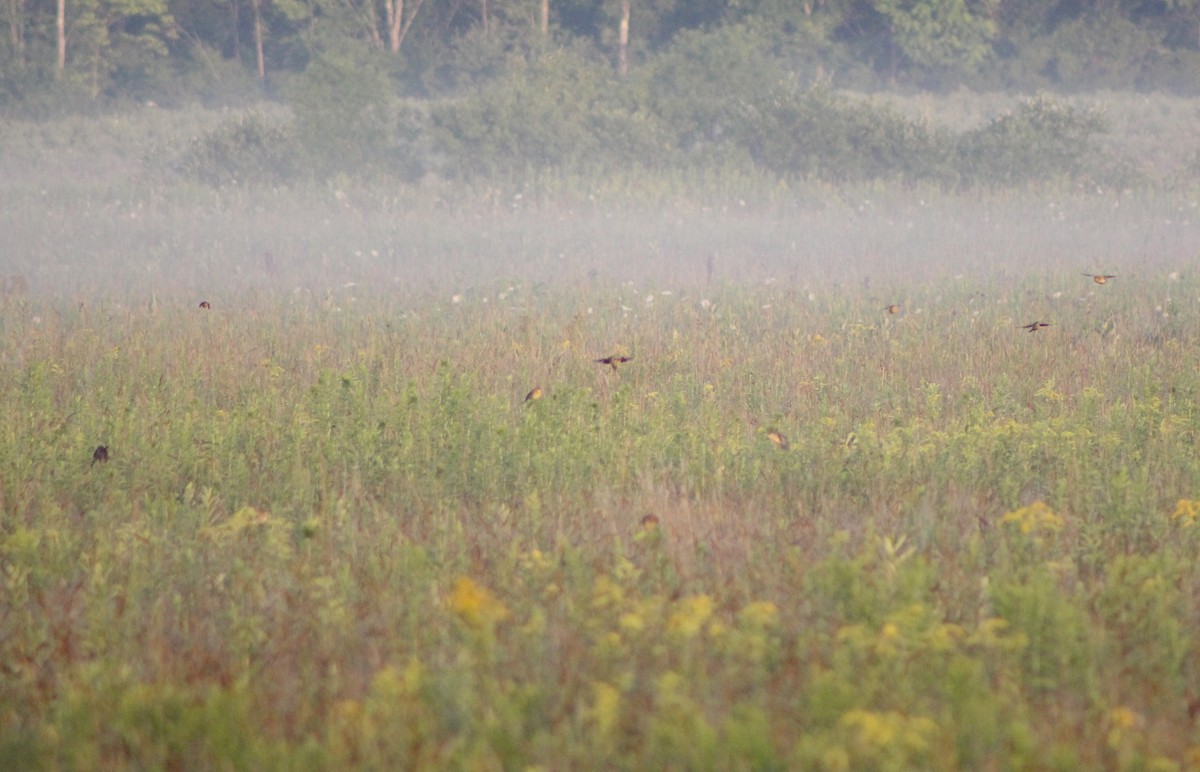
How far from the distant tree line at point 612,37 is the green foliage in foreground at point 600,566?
31530 millimetres

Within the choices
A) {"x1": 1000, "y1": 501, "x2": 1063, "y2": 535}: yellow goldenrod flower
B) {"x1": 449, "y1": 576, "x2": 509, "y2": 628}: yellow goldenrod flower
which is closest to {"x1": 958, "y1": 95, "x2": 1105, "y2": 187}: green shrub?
{"x1": 1000, "y1": 501, "x2": 1063, "y2": 535}: yellow goldenrod flower

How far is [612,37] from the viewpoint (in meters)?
38.3

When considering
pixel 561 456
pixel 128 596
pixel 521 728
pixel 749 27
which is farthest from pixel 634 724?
pixel 749 27

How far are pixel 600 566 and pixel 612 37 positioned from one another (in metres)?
36.6

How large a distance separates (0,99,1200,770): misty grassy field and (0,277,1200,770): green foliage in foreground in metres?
0.02

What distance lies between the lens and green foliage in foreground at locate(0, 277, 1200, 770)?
8.47 ft

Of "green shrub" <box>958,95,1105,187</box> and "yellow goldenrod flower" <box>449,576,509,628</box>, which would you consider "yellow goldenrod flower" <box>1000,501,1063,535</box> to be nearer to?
"yellow goldenrod flower" <box>449,576,509,628</box>

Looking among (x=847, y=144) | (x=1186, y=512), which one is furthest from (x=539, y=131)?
(x=1186, y=512)

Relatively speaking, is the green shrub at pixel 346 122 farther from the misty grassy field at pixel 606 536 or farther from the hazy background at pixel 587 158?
the misty grassy field at pixel 606 536

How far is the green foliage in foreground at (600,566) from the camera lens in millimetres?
2582

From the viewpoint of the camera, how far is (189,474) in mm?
4906

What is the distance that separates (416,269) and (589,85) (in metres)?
11.5

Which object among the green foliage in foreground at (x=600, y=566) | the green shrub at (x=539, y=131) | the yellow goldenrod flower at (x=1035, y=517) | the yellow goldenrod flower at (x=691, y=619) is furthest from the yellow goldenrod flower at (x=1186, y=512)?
the green shrub at (x=539, y=131)

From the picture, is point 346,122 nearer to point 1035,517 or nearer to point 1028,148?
point 1028,148
